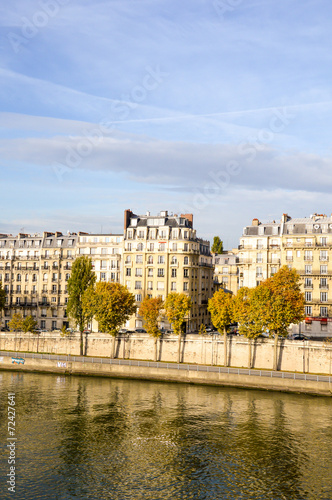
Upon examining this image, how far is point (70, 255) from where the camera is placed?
4387 inches

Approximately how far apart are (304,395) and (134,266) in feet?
154

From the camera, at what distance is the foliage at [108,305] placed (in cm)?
8068

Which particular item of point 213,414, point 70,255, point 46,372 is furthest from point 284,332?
point 70,255

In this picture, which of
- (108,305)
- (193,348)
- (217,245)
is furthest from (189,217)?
(217,245)

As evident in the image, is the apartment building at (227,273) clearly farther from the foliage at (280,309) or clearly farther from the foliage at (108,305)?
the foliage at (280,309)

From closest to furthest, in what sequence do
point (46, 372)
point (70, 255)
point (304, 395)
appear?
point (304, 395) < point (46, 372) < point (70, 255)

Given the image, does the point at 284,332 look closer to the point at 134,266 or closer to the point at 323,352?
the point at 323,352

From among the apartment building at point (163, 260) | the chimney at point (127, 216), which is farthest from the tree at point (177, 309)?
the chimney at point (127, 216)

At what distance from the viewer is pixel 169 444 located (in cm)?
4469

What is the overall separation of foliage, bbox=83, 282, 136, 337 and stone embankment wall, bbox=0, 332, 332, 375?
3.81m

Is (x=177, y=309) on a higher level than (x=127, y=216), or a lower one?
lower

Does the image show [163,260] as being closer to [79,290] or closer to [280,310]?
[79,290]

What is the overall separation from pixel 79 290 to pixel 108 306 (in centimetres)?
944

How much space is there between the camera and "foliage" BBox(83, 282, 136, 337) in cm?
8068
